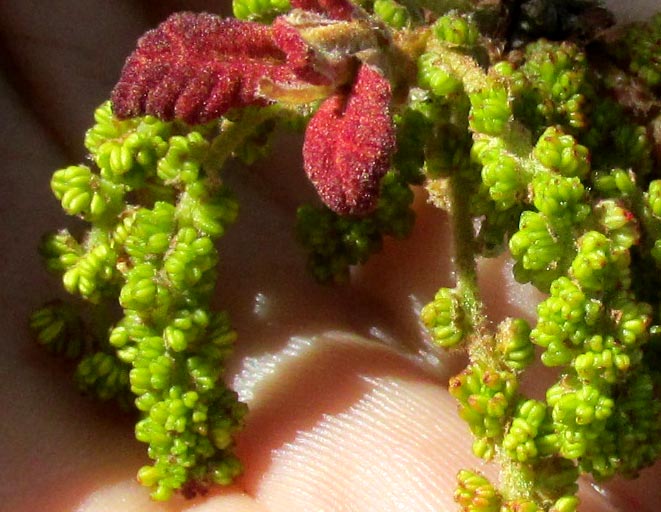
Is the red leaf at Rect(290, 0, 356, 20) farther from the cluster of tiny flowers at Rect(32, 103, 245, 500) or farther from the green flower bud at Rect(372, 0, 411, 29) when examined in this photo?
the cluster of tiny flowers at Rect(32, 103, 245, 500)

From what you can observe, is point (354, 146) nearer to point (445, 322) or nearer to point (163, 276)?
point (445, 322)

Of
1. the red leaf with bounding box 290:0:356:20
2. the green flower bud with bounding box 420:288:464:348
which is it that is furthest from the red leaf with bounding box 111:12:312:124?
the green flower bud with bounding box 420:288:464:348

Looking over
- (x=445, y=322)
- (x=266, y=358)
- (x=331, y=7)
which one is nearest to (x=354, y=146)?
(x=331, y=7)

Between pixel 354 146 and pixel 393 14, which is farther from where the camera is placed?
pixel 393 14

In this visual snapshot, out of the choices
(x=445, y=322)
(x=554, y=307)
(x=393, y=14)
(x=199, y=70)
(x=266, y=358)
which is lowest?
(x=266, y=358)

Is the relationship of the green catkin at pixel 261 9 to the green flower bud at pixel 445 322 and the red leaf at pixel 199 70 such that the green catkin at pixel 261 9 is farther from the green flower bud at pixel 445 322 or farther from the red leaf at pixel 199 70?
the green flower bud at pixel 445 322
